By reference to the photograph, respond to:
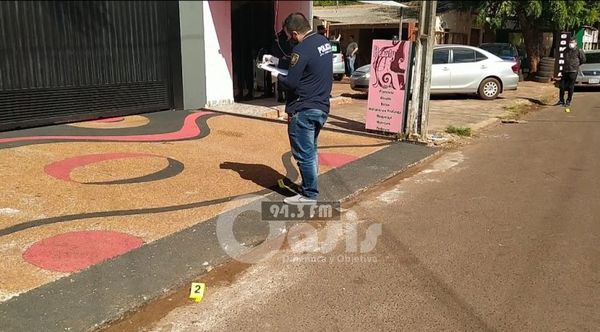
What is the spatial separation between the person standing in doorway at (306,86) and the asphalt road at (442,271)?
31.0 inches

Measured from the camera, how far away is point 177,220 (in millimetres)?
4777

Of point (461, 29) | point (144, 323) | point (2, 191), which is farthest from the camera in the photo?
point (461, 29)

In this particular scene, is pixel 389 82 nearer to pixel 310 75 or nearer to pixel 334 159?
pixel 334 159

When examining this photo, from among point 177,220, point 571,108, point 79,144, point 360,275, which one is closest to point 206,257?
point 177,220

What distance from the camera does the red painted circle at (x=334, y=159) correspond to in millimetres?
7062

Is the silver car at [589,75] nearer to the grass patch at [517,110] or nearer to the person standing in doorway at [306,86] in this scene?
the grass patch at [517,110]

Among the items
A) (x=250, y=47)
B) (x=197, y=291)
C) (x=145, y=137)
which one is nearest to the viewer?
(x=197, y=291)

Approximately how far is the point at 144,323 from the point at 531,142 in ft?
25.7

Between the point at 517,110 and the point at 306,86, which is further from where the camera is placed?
the point at 517,110

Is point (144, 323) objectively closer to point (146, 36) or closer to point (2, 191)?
point (2, 191)

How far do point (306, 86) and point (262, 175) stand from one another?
5.79 feet

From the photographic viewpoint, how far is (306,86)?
491 cm

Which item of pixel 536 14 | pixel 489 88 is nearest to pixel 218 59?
pixel 489 88

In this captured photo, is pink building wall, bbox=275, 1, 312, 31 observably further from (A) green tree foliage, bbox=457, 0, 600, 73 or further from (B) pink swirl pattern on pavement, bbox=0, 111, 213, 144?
(A) green tree foliage, bbox=457, 0, 600, 73
